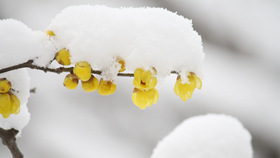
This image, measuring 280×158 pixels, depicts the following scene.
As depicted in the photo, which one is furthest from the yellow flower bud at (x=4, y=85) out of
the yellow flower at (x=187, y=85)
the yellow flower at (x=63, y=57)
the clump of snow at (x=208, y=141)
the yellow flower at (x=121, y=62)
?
the clump of snow at (x=208, y=141)

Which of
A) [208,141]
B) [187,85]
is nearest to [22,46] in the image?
[187,85]

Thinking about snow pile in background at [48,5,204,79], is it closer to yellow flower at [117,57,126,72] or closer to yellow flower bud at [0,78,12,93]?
yellow flower at [117,57,126,72]

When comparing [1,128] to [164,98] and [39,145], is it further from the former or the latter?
[39,145]

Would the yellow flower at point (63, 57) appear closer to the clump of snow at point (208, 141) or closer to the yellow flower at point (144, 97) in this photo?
the yellow flower at point (144, 97)

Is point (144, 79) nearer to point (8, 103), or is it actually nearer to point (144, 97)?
point (144, 97)

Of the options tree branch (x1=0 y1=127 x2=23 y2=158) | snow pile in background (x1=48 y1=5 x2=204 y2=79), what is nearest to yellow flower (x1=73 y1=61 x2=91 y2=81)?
snow pile in background (x1=48 y1=5 x2=204 y2=79)

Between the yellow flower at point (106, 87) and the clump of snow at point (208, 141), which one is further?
the clump of snow at point (208, 141)
